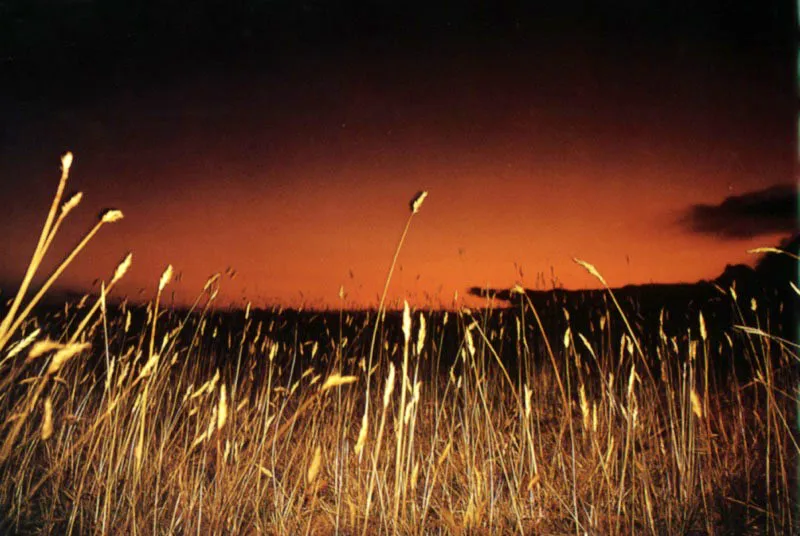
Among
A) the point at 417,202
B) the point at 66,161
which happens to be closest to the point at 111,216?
the point at 66,161

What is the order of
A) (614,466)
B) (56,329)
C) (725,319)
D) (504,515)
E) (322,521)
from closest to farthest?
(504,515)
(322,521)
(614,466)
(56,329)
(725,319)

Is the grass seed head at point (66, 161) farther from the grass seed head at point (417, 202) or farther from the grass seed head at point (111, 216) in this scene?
the grass seed head at point (417, 202)

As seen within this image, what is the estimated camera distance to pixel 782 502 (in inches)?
73.7

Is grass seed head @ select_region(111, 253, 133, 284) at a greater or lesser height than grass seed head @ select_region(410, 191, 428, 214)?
lesser

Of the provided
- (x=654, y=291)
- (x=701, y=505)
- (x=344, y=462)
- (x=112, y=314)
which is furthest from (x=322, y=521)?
(x=654, y=291)

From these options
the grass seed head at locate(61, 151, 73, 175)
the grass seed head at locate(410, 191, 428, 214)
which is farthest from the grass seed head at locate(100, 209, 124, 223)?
the grass seed head at locate(410, 191, 428, 214)

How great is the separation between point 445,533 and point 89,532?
1.06 metres

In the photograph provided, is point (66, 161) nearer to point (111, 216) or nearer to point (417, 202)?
point (111, 216)

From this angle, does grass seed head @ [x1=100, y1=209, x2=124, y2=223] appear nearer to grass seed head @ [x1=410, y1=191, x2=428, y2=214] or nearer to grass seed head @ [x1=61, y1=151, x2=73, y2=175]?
grass seed head @ [x1=61, y1=151, x2=73, y2=175]

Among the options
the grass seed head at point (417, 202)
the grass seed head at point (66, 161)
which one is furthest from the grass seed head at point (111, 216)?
the grass seed head at point (417, 202)

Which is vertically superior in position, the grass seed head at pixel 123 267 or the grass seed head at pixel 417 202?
the grass seed head at pixel 417 202

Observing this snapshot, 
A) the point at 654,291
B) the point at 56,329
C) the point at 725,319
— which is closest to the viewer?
the point at 56,329

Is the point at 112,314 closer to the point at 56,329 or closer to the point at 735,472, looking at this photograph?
the point at 56,329

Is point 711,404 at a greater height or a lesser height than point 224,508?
greater
